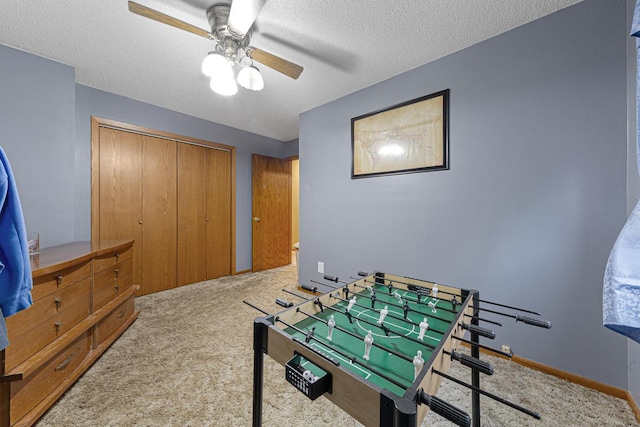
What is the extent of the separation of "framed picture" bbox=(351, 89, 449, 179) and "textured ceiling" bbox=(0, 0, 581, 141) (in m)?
0.37

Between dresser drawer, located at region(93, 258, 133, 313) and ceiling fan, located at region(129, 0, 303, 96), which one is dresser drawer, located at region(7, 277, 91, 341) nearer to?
dresser drawer, located at region(93, 258, 133, 313)

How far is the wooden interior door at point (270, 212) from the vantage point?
14.1 feet

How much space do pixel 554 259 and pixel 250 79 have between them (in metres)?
2.37

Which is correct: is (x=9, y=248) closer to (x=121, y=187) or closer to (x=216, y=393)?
(x=216, y=393)

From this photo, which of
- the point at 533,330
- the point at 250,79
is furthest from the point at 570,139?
the point at 250,79

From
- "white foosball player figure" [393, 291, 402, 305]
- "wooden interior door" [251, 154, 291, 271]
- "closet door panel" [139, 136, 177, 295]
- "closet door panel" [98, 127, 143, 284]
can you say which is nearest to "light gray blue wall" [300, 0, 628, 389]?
"white foosball player figure" [393, 291, 402, 305]

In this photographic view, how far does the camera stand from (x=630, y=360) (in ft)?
4.73

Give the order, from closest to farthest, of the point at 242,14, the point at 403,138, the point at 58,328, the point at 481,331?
the point at 481,331, the point at 242,14, the point at 58,328, the point at 403,138

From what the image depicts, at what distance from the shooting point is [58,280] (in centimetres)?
148

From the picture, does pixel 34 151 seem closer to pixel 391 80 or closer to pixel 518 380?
pixel 391 80

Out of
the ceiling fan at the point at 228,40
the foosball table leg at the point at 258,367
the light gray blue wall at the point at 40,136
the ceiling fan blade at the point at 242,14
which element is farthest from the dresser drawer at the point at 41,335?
the ceiling fan blade at the point at 242,14

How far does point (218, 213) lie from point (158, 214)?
81 cm

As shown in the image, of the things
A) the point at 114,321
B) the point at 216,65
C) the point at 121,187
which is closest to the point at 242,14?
the point at 216,65

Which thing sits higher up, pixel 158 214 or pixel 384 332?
pixel 158 214
